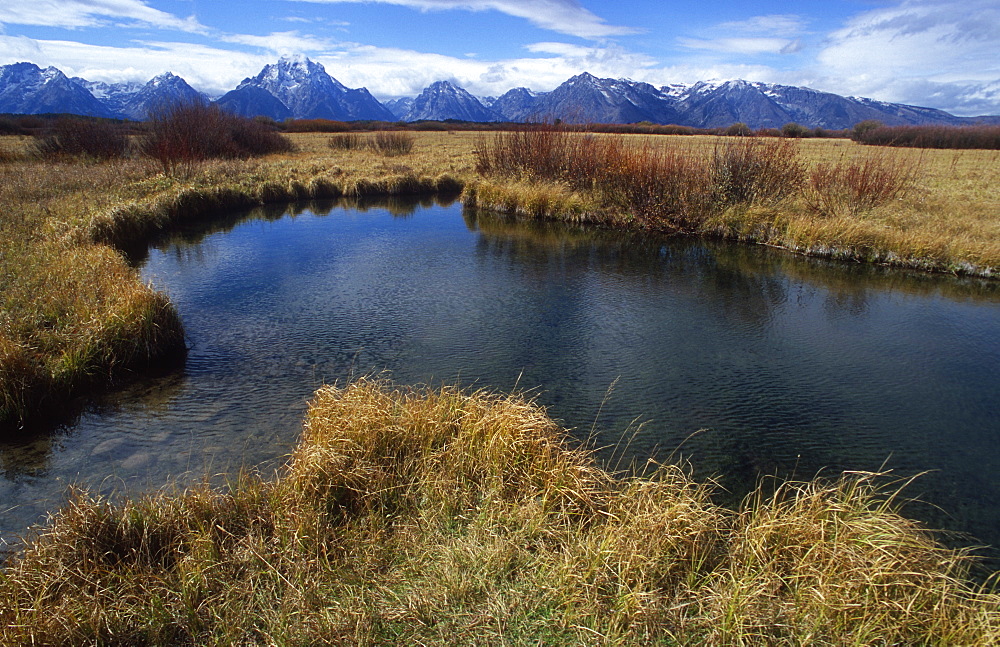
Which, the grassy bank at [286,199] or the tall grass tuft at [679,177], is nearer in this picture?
the grassy bank at [286,199]

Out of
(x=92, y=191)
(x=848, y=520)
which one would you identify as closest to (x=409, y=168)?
(x=92, y=191)

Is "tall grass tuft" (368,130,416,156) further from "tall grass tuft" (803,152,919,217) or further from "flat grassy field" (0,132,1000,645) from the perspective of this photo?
"flat grassy field" (0,132,1000,645)

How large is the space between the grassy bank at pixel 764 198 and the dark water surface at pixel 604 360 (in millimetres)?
955

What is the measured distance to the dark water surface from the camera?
6.04 meters

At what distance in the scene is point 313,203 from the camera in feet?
81.5

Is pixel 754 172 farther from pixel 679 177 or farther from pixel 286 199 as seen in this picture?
pixel 286 199

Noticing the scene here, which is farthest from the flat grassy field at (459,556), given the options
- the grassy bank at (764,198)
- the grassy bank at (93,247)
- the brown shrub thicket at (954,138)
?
the brown shrub thicket at (954,138)

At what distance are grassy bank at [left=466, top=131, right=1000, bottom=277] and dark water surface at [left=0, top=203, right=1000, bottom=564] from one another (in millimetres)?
955

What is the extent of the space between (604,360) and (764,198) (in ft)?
40.3

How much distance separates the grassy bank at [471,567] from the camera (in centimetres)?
337

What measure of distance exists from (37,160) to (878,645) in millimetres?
34393

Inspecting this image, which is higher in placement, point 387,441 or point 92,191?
point 92,191

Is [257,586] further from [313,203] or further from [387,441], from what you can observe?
[313,203]

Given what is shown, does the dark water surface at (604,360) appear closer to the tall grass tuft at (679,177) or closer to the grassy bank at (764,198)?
the grassy bank at (764,198)
